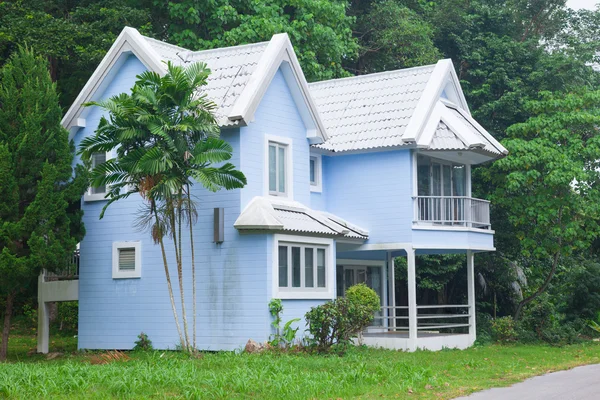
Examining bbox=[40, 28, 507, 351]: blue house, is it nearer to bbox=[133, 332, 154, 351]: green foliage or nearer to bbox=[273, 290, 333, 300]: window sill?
bbox=[273, 290, 333, 300]: window sill

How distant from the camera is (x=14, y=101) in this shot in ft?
73.8

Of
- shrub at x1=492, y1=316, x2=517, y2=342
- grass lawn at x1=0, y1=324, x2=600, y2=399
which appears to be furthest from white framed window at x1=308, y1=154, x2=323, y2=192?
shrub at x1=492, y1=316, x2=517, y2=342

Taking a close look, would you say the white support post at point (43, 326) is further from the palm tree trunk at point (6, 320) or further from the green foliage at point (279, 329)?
the green foliage at point (279, 329)

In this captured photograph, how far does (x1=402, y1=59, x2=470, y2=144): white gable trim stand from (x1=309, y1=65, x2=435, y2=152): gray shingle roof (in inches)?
13.0

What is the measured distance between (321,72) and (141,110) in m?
14.4

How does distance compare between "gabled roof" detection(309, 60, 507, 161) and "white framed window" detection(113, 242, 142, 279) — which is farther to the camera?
"gabled roof" detection(309, 60, 507, 161)

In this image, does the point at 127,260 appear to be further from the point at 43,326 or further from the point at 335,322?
the point at 335,322

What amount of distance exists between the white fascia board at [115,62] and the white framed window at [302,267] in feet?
19.8

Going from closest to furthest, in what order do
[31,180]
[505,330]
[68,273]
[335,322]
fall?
[335,322]
[31,180]
[68,273]
[505,330]

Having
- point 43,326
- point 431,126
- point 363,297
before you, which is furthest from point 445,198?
point 43,326

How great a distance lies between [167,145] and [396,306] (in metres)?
10.6

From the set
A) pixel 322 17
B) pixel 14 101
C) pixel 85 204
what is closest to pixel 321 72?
pixel 322 17

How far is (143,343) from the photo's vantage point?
77.6 ft

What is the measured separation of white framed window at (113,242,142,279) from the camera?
24.2 meters
